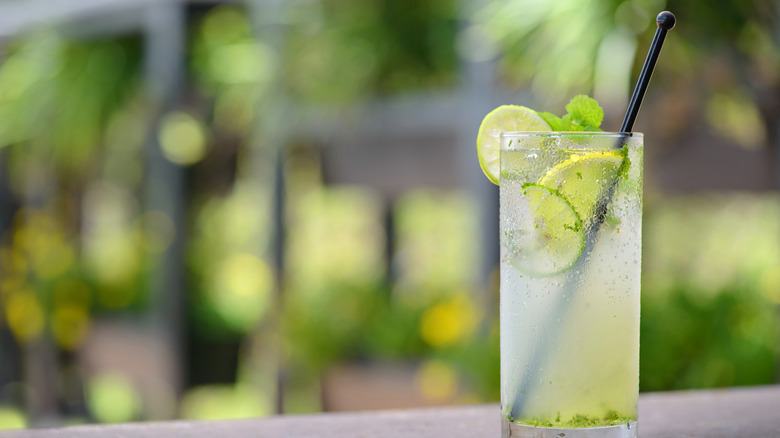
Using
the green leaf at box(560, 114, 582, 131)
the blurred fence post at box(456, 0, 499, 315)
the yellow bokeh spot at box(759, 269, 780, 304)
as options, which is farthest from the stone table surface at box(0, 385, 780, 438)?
the yellow bokeh spot at box(759, 269, 780, 304)

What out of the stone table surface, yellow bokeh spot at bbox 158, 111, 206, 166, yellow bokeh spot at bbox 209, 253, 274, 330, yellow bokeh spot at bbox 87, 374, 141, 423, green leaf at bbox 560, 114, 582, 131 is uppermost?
yellow bokeh spot at bbox 158, 111, 206, 166

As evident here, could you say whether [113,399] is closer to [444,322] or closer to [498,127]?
[444,322]

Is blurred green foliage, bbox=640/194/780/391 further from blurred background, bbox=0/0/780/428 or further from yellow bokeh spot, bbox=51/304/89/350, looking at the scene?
yellow bokeh spot, bbox=51/304/89/350

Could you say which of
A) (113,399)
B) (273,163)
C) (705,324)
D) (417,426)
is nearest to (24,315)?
(113,399)

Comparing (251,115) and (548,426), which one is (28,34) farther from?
(548,426)

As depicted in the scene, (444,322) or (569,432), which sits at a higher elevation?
(569,432)

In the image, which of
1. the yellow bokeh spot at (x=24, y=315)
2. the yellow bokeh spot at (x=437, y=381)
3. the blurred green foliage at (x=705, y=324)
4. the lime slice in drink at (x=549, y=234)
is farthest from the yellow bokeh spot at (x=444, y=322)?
the yellow bokeh spot at (x=24, y=315)

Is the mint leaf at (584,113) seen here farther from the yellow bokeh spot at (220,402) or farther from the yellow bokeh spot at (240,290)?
the yellow bokeh spot at (220,402)
